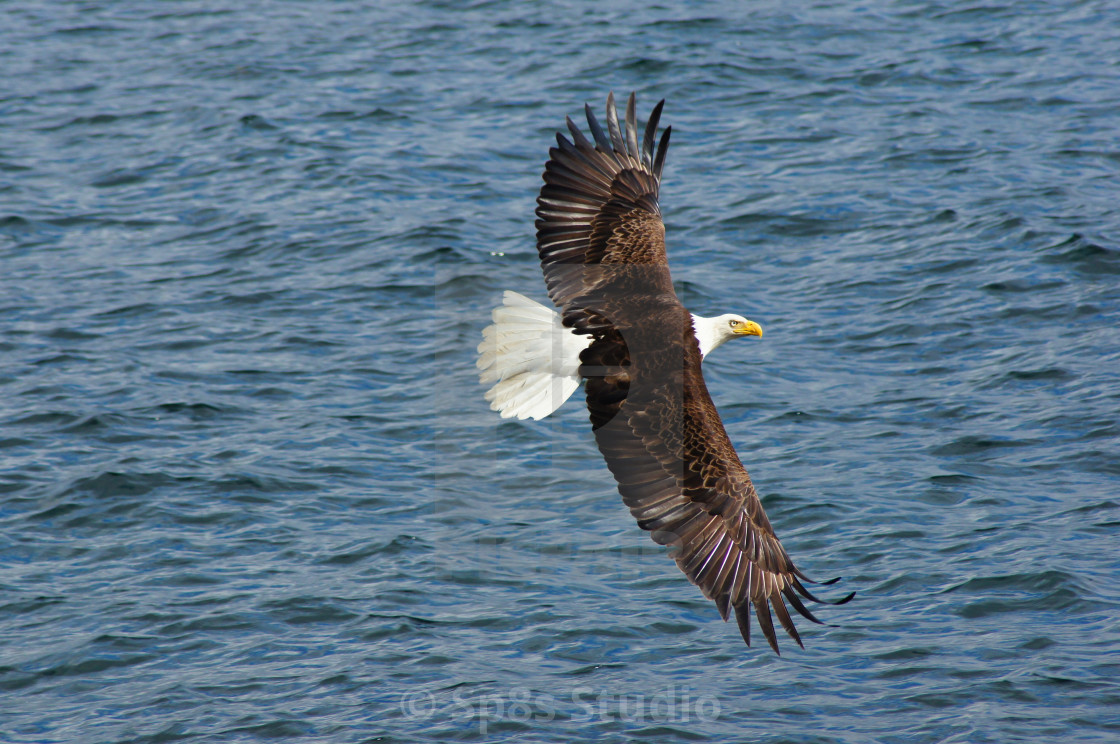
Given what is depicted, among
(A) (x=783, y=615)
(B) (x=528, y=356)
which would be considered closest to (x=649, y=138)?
(B) (x=528, y=356)

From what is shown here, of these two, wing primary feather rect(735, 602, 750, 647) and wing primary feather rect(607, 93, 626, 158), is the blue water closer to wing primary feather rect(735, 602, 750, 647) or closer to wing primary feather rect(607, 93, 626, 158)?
wing primary feather rect(735, 602, 750, 647)

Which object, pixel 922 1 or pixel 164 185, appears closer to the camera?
pixel 164 185

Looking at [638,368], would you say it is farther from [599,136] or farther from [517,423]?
[517,423]

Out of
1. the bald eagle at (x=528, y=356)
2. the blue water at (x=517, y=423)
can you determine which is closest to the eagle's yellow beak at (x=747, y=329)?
the bald eagle at (x=528, y=356)

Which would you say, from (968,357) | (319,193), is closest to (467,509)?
(968,357)

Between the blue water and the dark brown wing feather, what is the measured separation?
108 centimetres

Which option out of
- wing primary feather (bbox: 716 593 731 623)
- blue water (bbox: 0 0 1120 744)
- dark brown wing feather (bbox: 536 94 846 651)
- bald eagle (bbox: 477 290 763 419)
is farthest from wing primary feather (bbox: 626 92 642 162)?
wing primary feather (bbox: 716 593 731 623)

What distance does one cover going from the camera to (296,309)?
10.6 m

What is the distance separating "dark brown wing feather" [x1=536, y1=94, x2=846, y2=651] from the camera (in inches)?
225

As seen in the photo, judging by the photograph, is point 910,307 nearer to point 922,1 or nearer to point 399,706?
point 399,706

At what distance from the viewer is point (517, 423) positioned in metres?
9.30

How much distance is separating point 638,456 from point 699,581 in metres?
0.63

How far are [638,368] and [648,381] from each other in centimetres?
9

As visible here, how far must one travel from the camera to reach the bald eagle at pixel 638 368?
5.74 meters
